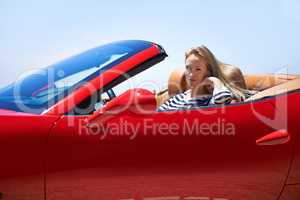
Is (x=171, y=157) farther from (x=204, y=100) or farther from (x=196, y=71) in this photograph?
(x=196, y=71)

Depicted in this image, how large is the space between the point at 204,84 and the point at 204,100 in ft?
0.45

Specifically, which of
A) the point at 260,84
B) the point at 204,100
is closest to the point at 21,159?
the point at 204,100

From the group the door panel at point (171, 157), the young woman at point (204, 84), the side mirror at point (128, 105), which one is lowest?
the door panel at point (171, 157)

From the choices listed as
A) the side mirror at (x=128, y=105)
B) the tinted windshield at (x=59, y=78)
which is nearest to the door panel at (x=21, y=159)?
the tinted windshield at (x=59, y=78)

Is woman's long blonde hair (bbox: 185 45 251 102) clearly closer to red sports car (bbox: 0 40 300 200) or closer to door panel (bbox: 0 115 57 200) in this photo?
red sports car (bbox: 0 40 300 200)

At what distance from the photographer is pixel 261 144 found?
2.37 metres

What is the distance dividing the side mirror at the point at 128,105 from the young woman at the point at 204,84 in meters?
0.47

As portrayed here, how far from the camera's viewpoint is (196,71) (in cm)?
272

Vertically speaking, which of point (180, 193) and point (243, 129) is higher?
point (243, 129)

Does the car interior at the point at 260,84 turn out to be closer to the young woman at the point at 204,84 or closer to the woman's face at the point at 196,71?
the young woman at the point at 204,84

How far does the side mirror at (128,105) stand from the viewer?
2092 mm

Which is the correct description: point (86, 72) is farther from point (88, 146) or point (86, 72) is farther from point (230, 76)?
point (230, 76)

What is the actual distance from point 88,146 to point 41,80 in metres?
0.60

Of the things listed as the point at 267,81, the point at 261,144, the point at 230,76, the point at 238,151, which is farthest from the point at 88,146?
the point at 267,81
